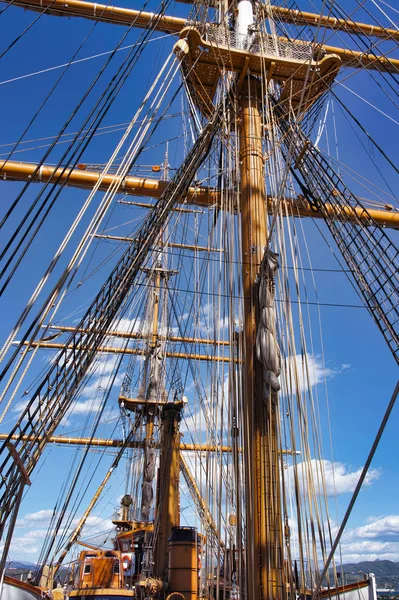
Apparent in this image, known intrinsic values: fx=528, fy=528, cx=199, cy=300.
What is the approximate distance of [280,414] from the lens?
6.19 m

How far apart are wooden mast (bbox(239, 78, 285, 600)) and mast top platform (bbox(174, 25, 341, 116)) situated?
1.86 meters

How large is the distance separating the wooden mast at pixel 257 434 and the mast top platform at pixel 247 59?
6.11 ft

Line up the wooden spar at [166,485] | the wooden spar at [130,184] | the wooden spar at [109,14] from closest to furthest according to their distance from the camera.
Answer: the wooden spar at [130,184]
the wooden spar at [166,485]
the wooden spar at [109,14]

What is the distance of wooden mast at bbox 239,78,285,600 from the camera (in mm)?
5355

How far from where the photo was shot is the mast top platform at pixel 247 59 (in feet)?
29.0

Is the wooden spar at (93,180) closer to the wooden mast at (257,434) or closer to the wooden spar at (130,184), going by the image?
the wooden spar at (130,184)

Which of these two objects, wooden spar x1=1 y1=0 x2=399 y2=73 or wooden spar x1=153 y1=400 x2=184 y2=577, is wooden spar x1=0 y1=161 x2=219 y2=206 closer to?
wooden spar x1=1 y1=0 x2=399 y2=73

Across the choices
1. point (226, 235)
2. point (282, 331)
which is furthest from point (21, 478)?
point (226, 235)

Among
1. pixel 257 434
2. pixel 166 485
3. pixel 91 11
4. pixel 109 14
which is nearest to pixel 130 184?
pixel 91 11

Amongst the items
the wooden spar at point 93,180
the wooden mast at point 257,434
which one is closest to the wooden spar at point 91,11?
the wooden spar at point 93,180

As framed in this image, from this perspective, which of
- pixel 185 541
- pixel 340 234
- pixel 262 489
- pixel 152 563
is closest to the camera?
pixel 262 489

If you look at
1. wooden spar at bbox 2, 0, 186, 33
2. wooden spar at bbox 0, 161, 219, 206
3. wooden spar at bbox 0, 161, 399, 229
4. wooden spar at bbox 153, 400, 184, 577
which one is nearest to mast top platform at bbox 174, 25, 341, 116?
A: wooden spar at bbox 0, 161, 399, 229

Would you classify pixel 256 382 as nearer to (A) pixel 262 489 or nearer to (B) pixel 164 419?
(A) pixel 262 489

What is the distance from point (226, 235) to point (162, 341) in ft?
56.5
